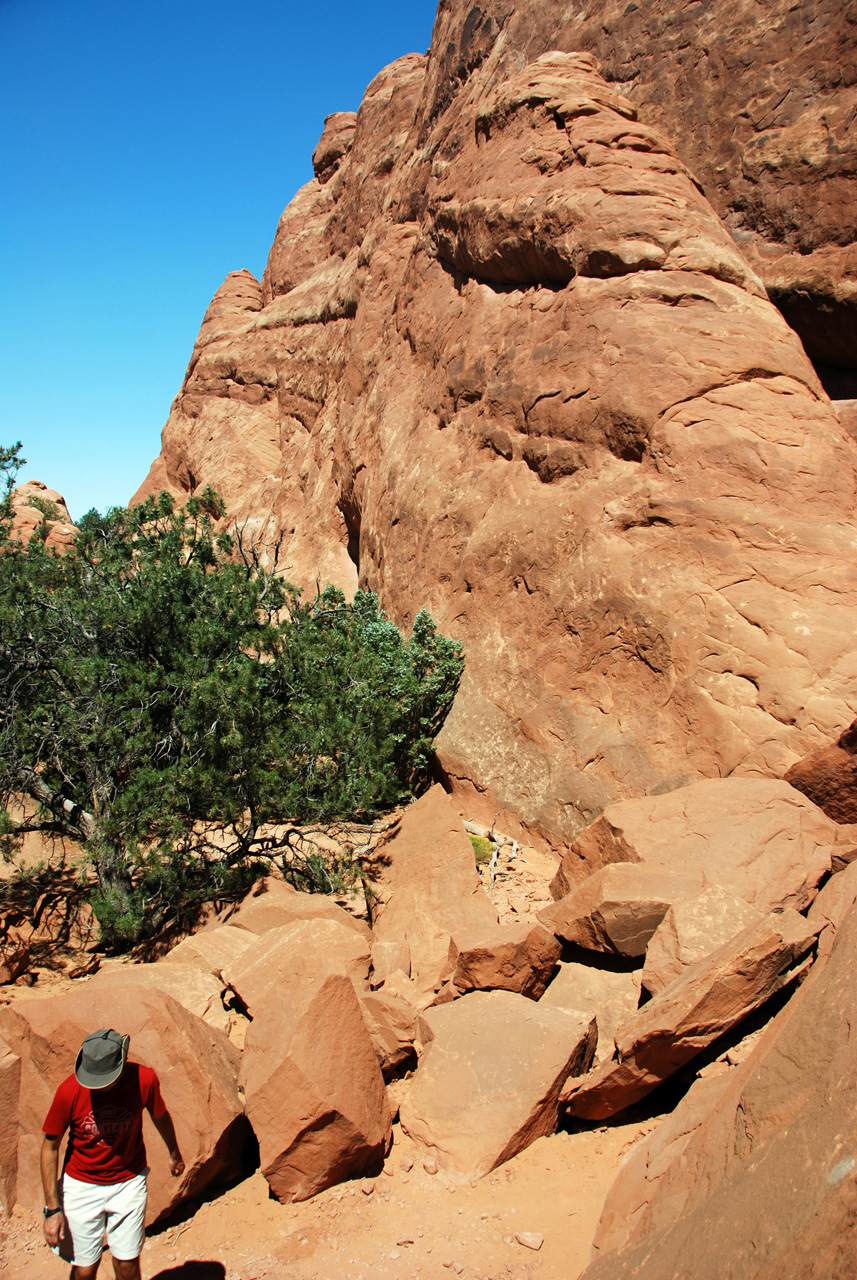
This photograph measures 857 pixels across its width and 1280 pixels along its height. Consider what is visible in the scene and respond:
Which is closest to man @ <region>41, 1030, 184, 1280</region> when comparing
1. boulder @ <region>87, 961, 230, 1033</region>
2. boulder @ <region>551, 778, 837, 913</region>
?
boulder @ <region>87, 961, 230, 1033</region>

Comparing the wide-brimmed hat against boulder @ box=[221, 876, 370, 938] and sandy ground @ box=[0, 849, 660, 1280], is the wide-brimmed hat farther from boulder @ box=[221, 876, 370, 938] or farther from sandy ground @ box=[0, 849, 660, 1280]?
boulder @ box=[221, 876, 370, 938]

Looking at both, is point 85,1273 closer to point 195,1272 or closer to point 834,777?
point 195,1272

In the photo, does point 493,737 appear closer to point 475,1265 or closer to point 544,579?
point 544,579

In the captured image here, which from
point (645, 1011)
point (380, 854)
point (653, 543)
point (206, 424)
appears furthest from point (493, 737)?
point (206, 424)

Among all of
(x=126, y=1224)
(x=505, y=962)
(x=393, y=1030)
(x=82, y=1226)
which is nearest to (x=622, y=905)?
(x=505, y=962)

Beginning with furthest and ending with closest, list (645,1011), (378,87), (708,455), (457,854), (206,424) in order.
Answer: (206,424) → (378,87) → (708,455) → (457,854) → (645,1011)

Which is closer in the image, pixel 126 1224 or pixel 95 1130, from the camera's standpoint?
pixel 95 1130

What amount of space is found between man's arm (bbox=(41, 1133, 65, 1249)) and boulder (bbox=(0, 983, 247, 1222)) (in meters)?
0.68

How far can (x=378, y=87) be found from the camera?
1833 cm

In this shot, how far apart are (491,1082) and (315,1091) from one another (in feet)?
3.62

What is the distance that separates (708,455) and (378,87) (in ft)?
51.2

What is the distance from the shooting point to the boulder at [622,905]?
561cm

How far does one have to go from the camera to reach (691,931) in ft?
17.1

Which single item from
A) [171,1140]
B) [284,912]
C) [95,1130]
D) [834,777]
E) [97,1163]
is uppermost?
[834,777]
